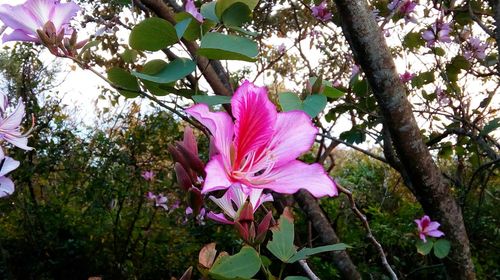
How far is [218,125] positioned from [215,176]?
0.18 ft

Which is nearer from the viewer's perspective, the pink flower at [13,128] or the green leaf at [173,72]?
the green leaf at [173,72]

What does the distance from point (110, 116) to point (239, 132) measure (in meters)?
4.25

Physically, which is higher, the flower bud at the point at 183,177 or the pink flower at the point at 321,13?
the pink flower at the point at 321,13

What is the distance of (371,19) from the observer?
1.08 metres

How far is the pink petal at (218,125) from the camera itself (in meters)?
0.40

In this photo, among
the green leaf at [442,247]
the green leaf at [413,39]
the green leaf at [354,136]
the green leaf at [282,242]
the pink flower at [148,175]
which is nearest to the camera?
the green leaf at [282,242]

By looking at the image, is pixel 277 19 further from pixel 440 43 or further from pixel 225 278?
pixel 225 278

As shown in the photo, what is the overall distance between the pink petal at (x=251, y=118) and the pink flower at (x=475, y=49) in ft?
6.26

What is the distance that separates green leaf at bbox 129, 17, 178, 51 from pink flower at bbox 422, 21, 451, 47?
167 cm

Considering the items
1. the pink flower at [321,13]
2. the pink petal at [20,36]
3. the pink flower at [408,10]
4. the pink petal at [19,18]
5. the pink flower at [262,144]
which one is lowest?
the pink flower at [262,144]

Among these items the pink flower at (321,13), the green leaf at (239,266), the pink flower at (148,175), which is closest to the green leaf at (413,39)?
the pink flower at (321,13)

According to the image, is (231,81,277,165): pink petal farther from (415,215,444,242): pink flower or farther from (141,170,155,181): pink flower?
(141,170,155,181): pink flower

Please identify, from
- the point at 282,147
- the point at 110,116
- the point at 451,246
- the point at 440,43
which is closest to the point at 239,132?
the point at 282,147

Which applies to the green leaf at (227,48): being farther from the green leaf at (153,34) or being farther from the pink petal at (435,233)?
the pink petal at (435,233)
